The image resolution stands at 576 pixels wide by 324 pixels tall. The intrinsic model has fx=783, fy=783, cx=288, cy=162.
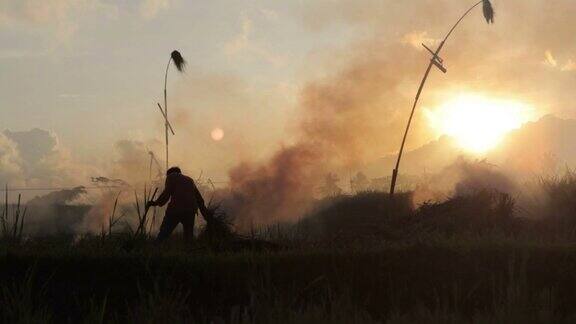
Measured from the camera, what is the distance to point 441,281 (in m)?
10.9

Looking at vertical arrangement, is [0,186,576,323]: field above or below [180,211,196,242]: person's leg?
below

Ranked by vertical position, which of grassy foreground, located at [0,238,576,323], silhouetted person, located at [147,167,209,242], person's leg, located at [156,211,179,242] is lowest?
Result: grassy foreground, located at [0,238,576,323]

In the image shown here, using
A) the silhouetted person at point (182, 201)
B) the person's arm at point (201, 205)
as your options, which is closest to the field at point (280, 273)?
the person's arm at point (201, 205)

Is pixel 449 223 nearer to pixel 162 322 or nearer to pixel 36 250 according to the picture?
pixel 36 250

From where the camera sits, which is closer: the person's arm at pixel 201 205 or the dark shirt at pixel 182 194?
the person's arm at pixel 201 205

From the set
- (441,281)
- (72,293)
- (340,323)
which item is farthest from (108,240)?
(340,323)

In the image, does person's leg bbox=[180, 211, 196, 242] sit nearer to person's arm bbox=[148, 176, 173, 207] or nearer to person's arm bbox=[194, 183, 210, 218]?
person's arm bbox=[194, 183, 210, 218]

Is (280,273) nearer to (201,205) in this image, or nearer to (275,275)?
(275,275)

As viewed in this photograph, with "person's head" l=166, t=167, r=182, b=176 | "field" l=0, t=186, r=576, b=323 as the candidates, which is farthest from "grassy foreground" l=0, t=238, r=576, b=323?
"person's head" l=166, t=167, r=182, b=176

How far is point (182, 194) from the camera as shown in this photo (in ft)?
51.6

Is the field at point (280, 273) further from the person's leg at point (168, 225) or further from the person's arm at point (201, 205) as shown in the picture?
the person's leg at point (168, 225)

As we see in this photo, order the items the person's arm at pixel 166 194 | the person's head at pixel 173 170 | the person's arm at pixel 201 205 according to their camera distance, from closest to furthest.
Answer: the person's arm at pixel 201 205 < the person's arm at pixel 166 194 < the person's head at pixel 173 170

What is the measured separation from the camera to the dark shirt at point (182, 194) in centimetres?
1562

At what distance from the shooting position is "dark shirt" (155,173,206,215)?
15617 mm
